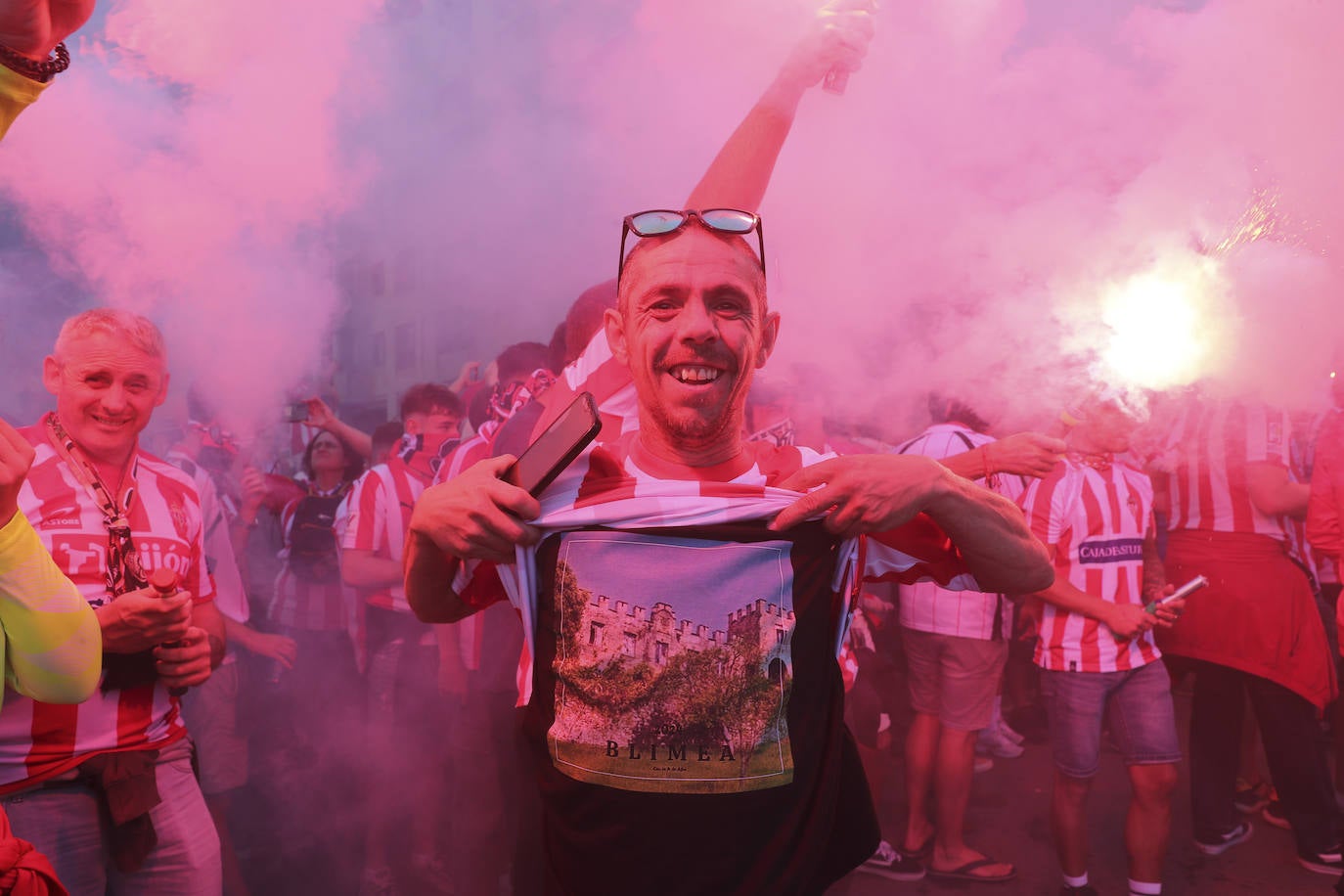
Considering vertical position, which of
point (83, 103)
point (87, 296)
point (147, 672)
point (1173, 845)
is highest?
point (83, 103)

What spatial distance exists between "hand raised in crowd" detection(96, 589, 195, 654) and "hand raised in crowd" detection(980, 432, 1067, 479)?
2.04m

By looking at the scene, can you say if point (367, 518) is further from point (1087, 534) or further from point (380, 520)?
point (1087, 534)

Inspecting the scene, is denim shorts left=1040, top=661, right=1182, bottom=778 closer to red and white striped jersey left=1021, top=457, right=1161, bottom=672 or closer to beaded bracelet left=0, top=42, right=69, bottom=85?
red and white striped jersey left=1021, top=457, right=1161, bottom=672

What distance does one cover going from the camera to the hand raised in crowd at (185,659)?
2.09 metres

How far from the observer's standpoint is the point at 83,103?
2953 mm

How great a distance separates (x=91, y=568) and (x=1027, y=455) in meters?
2.33

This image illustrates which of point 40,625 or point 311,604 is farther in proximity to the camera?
point 311,604

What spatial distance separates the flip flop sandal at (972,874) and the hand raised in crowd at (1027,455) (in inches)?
83.0

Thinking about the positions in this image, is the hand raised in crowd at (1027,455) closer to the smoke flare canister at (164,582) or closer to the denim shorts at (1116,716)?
the denim shorts at (1116,716)

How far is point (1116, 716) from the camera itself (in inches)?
125

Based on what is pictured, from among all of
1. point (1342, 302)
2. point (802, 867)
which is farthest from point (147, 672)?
point (1342, 302)

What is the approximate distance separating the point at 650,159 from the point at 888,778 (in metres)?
3.29

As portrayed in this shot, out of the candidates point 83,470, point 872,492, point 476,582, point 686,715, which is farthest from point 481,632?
point 872,492

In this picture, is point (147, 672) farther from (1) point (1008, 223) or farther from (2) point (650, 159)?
(1) point (1008, 223)
